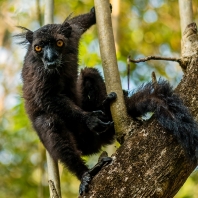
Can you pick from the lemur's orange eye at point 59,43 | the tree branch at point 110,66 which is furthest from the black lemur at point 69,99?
the tree branch at point 110,66

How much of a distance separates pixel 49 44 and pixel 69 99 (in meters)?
0.87

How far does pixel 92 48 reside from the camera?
926 cm

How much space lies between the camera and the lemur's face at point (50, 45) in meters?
5.85

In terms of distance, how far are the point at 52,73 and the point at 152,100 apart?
1.80m

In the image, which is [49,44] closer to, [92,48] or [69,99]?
[69,99]

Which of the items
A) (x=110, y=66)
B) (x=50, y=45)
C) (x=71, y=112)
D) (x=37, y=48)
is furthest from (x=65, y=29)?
(x=110, y=66)

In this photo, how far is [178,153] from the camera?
404 cm

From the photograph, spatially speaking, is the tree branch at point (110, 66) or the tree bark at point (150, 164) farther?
the tree branch at point (110, 66)

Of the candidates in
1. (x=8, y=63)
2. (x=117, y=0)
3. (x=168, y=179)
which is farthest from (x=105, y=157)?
(x=8, y=63)

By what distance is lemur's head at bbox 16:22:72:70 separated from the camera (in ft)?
19.2

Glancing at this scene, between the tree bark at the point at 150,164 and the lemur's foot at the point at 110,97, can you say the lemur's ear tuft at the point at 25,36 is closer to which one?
the lemur's foot at the point at 110,97

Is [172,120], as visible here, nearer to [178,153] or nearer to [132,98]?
[178,153]

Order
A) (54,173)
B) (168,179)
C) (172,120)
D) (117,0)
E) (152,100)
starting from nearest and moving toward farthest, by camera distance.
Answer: (168,179) < (172,120) < (152,100) < (54,173) < (117,0)

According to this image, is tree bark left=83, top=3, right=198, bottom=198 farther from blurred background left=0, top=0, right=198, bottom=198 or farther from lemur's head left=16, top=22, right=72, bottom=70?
blurred background left=0, top=0, right=198, bottom=198
